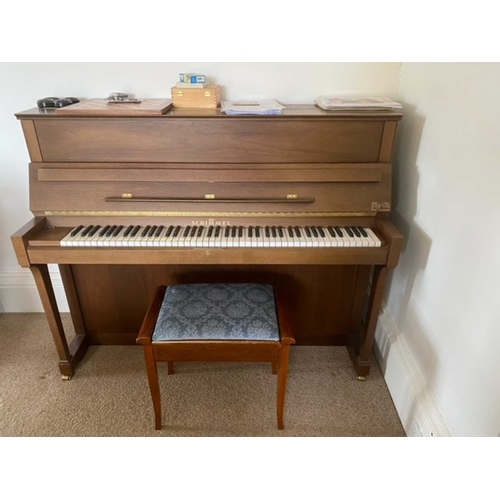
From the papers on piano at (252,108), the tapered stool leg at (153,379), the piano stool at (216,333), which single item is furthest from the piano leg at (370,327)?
the tapered stool leg at (153,379)

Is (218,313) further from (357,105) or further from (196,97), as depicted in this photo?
(357,105)

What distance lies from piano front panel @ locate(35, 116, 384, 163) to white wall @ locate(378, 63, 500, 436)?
232 millimetres

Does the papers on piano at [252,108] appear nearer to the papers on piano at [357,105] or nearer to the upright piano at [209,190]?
the upright piano at [209,190]

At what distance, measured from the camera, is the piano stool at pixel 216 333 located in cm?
137

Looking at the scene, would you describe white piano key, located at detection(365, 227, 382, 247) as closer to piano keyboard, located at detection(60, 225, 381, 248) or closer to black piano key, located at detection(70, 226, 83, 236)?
piano keyboard, located at detection(60, 225, 381, 248)

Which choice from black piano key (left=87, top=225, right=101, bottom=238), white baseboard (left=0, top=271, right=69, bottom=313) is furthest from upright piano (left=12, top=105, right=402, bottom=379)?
white baseboard (left=0, top=271, right=69, bottom=313)

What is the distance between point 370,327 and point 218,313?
28.6 inches

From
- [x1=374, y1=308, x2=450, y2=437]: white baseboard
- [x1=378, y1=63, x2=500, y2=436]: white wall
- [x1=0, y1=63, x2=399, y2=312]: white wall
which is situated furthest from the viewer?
[x1=0, y1=63, x2=399, y2=312]: white wall

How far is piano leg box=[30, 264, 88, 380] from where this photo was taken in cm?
156

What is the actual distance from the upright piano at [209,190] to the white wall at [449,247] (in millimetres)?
145

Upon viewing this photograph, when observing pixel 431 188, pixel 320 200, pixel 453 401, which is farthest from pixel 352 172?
pixel 453 401
